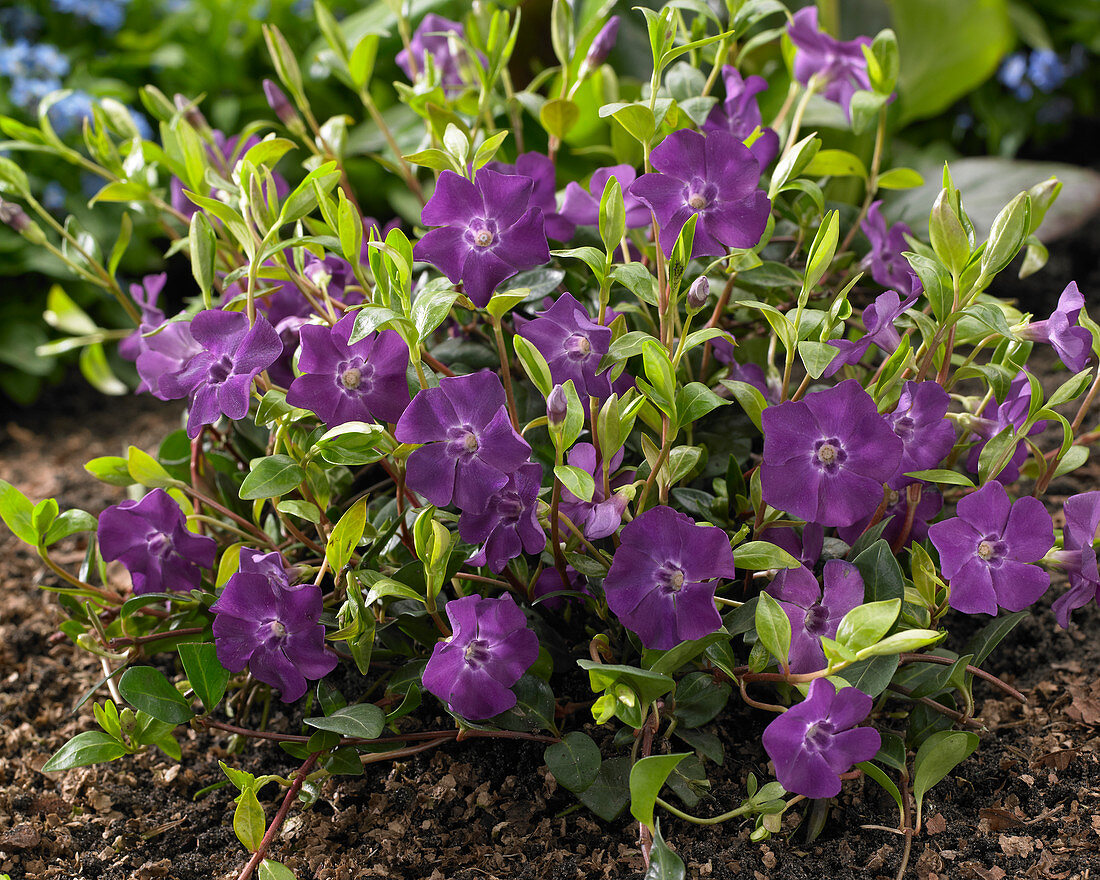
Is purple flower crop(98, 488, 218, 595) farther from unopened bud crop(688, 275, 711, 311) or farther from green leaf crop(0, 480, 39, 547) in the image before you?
unopened bud crop(688, 275, 711, 311)

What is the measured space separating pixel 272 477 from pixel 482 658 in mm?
199

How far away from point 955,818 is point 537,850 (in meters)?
0.33

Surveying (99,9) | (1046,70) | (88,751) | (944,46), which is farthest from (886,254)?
(99,9)

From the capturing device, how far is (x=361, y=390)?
675mm

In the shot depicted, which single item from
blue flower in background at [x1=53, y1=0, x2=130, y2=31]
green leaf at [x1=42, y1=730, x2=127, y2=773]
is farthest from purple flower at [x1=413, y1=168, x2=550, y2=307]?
blue flower in background at [x1=53, y1=0, x2=130, y2=31]

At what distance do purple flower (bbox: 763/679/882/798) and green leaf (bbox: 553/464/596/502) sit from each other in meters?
0.19

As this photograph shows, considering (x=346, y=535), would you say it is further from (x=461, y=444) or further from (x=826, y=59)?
(x=826, y=59)

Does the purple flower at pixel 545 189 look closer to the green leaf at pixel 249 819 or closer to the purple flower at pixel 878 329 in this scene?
the purple flower at pixel 878 329

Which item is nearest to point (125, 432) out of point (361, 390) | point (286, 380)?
point (286, 380)

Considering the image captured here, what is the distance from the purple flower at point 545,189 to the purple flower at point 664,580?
0.33 meters

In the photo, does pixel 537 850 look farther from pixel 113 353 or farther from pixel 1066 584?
pixel 113 353

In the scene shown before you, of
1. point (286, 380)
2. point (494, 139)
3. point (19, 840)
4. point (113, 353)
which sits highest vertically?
point (494, 139)

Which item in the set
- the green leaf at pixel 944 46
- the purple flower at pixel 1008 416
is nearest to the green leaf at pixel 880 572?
the purple flower at pixel 1008 416

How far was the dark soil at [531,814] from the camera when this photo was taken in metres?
0.70
